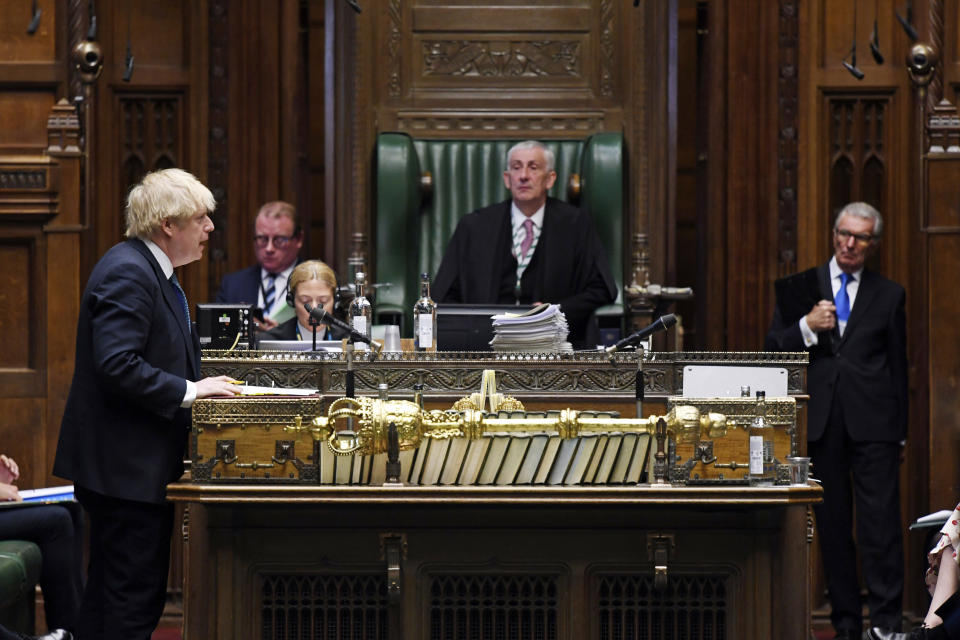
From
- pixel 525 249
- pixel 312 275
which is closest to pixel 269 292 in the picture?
pixel 312 275

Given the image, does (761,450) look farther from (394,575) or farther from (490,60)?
(490,60)

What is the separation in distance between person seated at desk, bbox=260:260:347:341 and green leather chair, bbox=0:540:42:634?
135cm

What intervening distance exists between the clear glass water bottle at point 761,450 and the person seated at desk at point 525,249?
2.61 metres

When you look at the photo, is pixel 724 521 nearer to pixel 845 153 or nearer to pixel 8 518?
pixel 8 518

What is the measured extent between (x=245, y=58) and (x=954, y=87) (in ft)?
10.7

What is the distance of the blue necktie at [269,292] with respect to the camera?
639 centimetres

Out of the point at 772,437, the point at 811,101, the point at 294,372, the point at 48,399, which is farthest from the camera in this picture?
the point at 811,101

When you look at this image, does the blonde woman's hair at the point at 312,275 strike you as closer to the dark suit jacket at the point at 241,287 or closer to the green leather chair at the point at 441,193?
the dark suit jacket at the point at 241,287

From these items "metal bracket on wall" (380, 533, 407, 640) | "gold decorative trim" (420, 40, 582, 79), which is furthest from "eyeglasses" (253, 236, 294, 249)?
"metal bracket on wall" (380, 533, 407, 640)

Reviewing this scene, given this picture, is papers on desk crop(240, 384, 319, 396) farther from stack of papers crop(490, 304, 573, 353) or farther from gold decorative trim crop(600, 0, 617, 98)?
gold decorative trim crop(600, 0, 617, 98)

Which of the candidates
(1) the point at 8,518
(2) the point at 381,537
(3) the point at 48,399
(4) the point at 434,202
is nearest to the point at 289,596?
(2) the point at 381,537

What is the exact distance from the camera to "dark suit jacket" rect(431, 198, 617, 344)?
6508mm

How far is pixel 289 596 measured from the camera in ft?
13.3

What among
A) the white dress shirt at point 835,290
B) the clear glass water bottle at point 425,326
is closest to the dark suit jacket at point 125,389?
the clear glass water bottle at point 425,326
